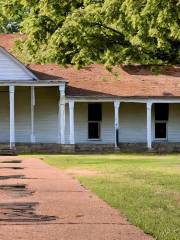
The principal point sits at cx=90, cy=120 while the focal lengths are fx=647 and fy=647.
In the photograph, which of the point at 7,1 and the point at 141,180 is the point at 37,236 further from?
the point at 7,1

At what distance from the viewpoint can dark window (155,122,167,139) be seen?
121 ft

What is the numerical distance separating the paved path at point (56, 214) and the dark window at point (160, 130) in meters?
20.7

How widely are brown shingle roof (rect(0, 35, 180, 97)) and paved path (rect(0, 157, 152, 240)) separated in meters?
→ 18.0

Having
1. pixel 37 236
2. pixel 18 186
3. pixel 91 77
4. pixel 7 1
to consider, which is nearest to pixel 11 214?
pixel 37 236

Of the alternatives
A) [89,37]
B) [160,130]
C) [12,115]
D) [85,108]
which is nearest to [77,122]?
[85,108]

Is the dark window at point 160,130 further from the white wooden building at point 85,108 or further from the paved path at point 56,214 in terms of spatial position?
the paved path at point 56,214

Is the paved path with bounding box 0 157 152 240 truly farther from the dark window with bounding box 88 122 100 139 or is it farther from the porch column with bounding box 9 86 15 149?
the dark window with bounding box 88 122 100 139

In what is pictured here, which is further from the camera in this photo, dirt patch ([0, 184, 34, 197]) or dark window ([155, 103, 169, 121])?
dark window ([155, 103, 169, 121])

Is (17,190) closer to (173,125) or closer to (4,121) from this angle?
(4,121)

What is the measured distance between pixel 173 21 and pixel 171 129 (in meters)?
24.2

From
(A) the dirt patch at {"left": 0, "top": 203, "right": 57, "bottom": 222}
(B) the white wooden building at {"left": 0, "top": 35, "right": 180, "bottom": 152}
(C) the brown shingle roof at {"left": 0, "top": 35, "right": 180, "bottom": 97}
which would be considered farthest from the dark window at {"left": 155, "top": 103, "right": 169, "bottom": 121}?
(A) the dirt patch at {"left": 0, "top": 203, "right": 57, "bottom": 222}

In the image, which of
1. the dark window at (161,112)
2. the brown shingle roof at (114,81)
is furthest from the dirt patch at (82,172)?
the dark window at (161,112)

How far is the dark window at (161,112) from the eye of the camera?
36.9m

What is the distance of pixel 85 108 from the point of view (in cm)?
3606
